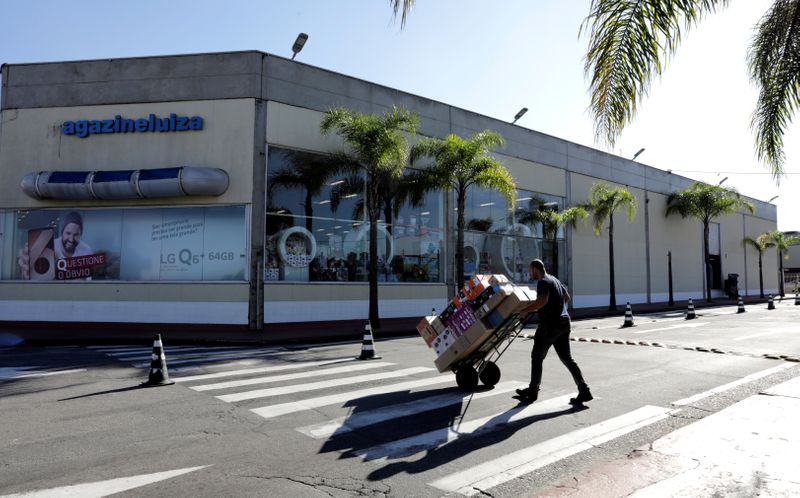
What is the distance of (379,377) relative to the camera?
354 inches

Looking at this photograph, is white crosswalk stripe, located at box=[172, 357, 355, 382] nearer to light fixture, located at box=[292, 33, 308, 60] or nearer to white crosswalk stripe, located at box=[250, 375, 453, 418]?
white crosswalk stripe, located at box=[250, 375, 453, 418]

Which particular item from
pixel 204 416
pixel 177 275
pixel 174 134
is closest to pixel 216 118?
pixel 174 134

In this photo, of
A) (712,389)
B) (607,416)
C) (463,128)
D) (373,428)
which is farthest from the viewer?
(463,128)

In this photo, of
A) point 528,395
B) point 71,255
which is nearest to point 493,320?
point 528,395

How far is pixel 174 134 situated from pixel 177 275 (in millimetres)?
4844

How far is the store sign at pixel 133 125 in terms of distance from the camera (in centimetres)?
1872

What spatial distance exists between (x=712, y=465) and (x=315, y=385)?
5329 mm

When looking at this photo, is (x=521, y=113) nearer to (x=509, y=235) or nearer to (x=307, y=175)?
(x=509, y=235)

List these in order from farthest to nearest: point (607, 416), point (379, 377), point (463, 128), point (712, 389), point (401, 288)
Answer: point (463, 128) → point (401, 288) → point (379, 377) → point (712, 389) → point (607, 416)

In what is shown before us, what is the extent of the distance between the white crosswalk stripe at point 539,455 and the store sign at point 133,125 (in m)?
16.7

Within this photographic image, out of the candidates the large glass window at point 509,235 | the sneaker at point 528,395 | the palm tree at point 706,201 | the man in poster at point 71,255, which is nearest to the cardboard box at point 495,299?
the sneaker at point 528,395

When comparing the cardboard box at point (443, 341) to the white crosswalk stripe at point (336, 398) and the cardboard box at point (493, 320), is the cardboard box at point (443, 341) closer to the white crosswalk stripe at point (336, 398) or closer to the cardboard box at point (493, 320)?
the cardboard box at point (493, 320)

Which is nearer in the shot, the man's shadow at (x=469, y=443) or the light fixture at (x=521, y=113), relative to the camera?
→ the man's shadow at (x=469, y=443)

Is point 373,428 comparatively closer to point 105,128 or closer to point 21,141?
point 105,128
